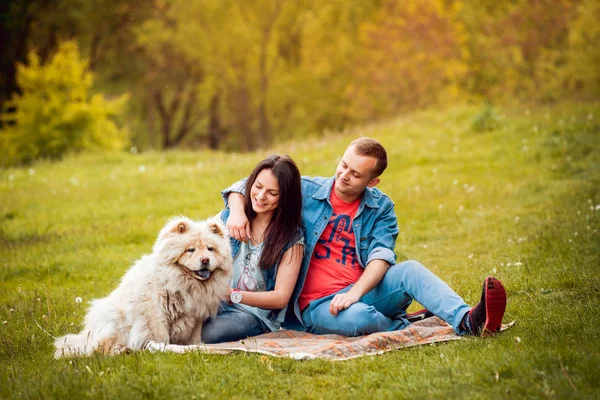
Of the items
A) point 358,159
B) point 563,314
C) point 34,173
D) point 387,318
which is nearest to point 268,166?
point 358,159

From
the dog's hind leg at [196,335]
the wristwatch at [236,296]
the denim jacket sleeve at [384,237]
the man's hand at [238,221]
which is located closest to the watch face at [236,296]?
the wristwatch at [236,296]

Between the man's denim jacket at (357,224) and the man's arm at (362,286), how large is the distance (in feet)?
0.61

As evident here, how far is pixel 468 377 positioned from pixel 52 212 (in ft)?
30.8

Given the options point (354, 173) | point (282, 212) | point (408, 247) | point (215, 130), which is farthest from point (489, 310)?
point (215, 130)

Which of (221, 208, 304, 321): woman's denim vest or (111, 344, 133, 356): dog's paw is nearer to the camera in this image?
(111, 344, 133, 356): dog's paw

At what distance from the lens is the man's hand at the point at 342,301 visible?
16.6 ft

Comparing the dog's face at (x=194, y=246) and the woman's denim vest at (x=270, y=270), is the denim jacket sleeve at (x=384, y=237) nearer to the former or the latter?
the woman's denim vest at (x=270, y=270)

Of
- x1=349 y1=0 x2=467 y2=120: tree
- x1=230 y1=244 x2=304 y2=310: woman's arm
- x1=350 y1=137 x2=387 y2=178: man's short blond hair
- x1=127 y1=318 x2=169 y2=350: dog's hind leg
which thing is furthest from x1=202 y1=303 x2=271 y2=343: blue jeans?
x1=349 y1=0 x2=467 y2=120: tree

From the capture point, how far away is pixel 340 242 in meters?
5.61

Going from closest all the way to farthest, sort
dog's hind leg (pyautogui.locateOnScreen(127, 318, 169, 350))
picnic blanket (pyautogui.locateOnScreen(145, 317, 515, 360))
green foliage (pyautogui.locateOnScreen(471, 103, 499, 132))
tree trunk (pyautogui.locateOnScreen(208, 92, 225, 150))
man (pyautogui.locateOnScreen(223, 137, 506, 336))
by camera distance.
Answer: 1. picnic blanket (pyautogui.locateOnScreen(145, 317, 515, 360))
2. dog's hind leg (pyautogui.locateOnScreen(127, 318, 169, 350))
3. man (pyautogui.locateOnScreen(223, 137, 506, 336))
4. green foliage (pyautogui.locateOnScreen(471, 103, 499, 132))
5. tree trunk (pyautogui.locateOnScreen(208, 92, 225, 150))

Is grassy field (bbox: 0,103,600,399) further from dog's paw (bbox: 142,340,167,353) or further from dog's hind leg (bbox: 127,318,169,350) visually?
dog's hind leg (bbox: 127,318,169,350)

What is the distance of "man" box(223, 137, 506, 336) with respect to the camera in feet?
16.7

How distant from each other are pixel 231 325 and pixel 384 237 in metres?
1.54

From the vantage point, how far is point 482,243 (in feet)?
27.3
